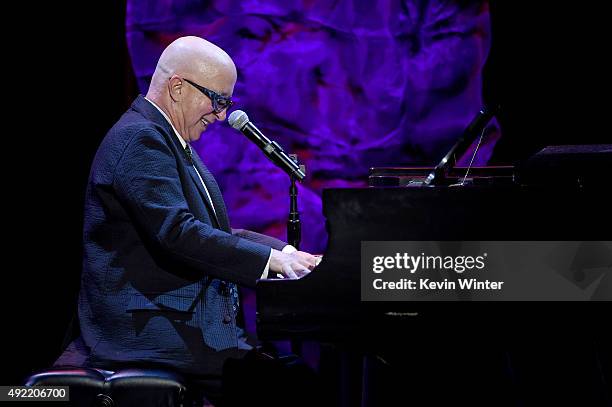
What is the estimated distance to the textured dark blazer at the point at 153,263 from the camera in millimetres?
1949

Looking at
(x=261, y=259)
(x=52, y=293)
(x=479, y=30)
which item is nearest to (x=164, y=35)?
(x=52, y=293)

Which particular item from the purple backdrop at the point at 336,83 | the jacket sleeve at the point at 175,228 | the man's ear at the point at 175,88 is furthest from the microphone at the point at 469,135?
the purple backdrop at the point at 336,83

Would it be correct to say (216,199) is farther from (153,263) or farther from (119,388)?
(119,388)

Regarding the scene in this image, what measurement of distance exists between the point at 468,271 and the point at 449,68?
241 centimetres

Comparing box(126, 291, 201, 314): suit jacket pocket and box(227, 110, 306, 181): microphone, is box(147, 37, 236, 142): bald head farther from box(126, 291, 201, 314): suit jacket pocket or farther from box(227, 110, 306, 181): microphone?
box(126, 291, 201, 314): suit jacket pocket

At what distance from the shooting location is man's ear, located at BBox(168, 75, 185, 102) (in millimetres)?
2328

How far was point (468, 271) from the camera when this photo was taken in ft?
5.65

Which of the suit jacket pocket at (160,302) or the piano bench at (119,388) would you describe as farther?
the suit jacket pocket at (160,302)

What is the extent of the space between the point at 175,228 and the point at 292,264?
0.38 metres

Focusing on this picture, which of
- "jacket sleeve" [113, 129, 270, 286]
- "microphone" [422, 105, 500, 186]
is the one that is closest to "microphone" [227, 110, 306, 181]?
"jacket sleeve" [113, 129, 270, 286]

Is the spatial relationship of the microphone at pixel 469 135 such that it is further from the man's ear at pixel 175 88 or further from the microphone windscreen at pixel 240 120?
the man's ear at pixel 175 88

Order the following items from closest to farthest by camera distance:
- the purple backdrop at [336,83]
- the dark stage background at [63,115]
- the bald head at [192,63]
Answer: the bald head at [192,63] → the dark stage background at [63,115] → the purple backdrop at [336,83]

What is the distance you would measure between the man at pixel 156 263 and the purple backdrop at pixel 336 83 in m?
1.66

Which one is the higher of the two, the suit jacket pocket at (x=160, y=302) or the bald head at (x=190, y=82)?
the bald head at (x=190, y=82)
